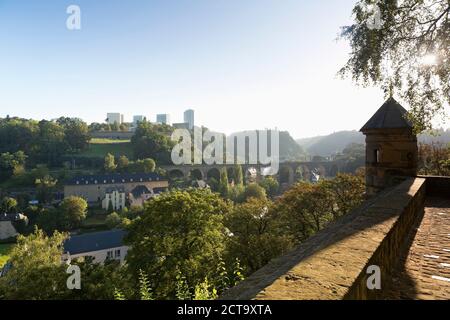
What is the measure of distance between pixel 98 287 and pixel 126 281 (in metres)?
1.40

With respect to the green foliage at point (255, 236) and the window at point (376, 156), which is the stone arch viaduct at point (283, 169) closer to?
the green foliage at point (255, 236)

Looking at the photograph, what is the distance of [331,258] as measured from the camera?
10.0 feet

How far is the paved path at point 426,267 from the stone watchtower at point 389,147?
7.12 meters

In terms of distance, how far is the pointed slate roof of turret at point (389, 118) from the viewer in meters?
13.7

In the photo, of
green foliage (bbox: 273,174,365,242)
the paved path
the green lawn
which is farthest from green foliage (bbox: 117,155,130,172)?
the paved path

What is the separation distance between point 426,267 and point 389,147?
10487 millimetres

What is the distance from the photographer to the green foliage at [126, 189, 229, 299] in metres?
17.8

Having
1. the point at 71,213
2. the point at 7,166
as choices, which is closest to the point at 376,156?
the point at 71,213

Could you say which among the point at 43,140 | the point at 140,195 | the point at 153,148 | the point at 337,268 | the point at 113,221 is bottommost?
the point at 113,221

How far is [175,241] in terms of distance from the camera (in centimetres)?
1925

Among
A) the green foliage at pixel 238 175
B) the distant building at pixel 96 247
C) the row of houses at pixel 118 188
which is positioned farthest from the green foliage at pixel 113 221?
→ the green foliage at pixel 238 175

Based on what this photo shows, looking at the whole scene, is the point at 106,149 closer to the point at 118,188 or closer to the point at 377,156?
the point at 118,188
